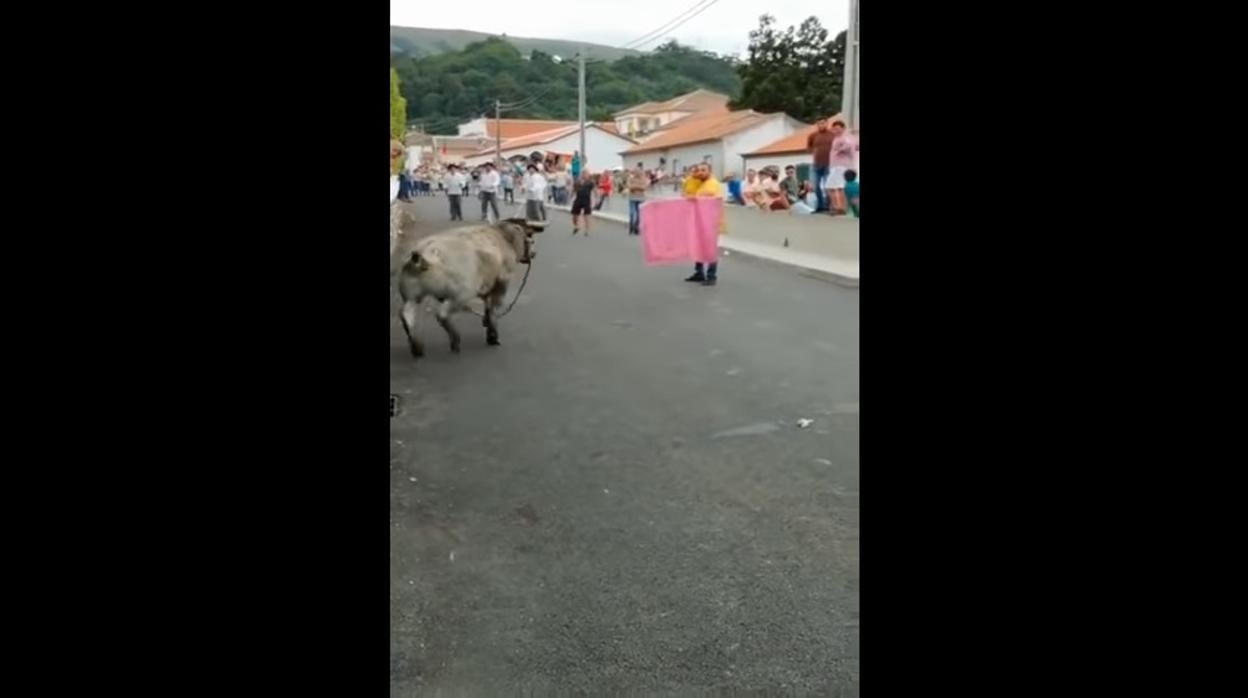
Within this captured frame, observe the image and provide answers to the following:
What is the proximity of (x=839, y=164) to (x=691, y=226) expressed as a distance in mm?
3521

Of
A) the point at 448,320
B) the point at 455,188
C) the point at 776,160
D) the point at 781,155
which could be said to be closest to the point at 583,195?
the point at 455,188

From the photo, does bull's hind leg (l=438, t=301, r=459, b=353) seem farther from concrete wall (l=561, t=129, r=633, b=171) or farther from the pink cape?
concrete wall (l=561, t=129, r=633, b=171)

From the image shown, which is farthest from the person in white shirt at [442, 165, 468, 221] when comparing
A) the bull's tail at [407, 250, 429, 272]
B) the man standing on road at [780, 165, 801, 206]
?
the bull's tail at [407, 250, 429, 272]

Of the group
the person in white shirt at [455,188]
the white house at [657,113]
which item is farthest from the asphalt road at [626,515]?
the white house at [657,113]

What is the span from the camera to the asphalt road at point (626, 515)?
3.34m

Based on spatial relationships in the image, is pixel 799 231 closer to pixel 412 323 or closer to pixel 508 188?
pixel 412 323

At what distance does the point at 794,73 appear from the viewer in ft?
178

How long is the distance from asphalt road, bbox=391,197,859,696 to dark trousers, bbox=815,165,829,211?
24.7 feet

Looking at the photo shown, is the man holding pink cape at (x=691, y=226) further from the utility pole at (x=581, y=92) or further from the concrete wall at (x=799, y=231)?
the utility pole at (x=581, y=92)

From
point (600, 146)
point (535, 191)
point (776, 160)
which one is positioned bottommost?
point (535, 191)
